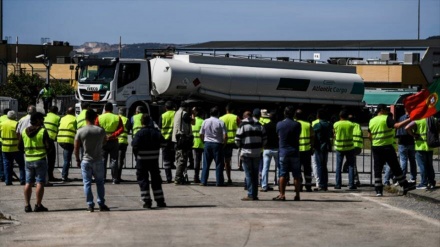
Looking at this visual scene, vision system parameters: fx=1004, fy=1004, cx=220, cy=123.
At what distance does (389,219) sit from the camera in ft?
56.1

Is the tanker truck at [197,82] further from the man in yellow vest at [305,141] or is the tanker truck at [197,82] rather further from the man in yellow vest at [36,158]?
the man in yellow vest at [36,158]

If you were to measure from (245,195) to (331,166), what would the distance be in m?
8.61

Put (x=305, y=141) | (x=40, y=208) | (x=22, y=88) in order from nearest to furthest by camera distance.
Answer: (x=40, y=208) → (x=305, y=141) → (x=22, y=88)

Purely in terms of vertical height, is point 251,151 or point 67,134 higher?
A: point 67,134

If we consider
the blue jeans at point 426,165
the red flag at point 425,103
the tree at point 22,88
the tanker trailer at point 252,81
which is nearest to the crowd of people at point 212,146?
the blue jeans at point 426,165

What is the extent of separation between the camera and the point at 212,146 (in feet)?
73.6

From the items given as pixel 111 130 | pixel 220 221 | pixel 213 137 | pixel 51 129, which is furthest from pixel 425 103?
pixel 51 129

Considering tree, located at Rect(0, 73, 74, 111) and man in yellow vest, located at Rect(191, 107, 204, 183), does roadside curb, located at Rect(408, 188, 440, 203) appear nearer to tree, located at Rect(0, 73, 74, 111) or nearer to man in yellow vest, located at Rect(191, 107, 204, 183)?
man in yellow vest, located at Rect(191, 107, 204, 183)

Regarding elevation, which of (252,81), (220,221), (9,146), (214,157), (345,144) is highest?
(252,81)

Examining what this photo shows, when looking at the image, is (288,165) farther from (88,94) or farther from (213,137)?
(88,94)

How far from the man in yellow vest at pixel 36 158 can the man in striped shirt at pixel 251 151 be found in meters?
A: 3.89

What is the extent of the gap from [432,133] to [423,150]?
0.63 meters

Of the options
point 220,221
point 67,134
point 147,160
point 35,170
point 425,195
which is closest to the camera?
point 220,221

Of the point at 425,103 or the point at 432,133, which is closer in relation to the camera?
the point at 425,103
